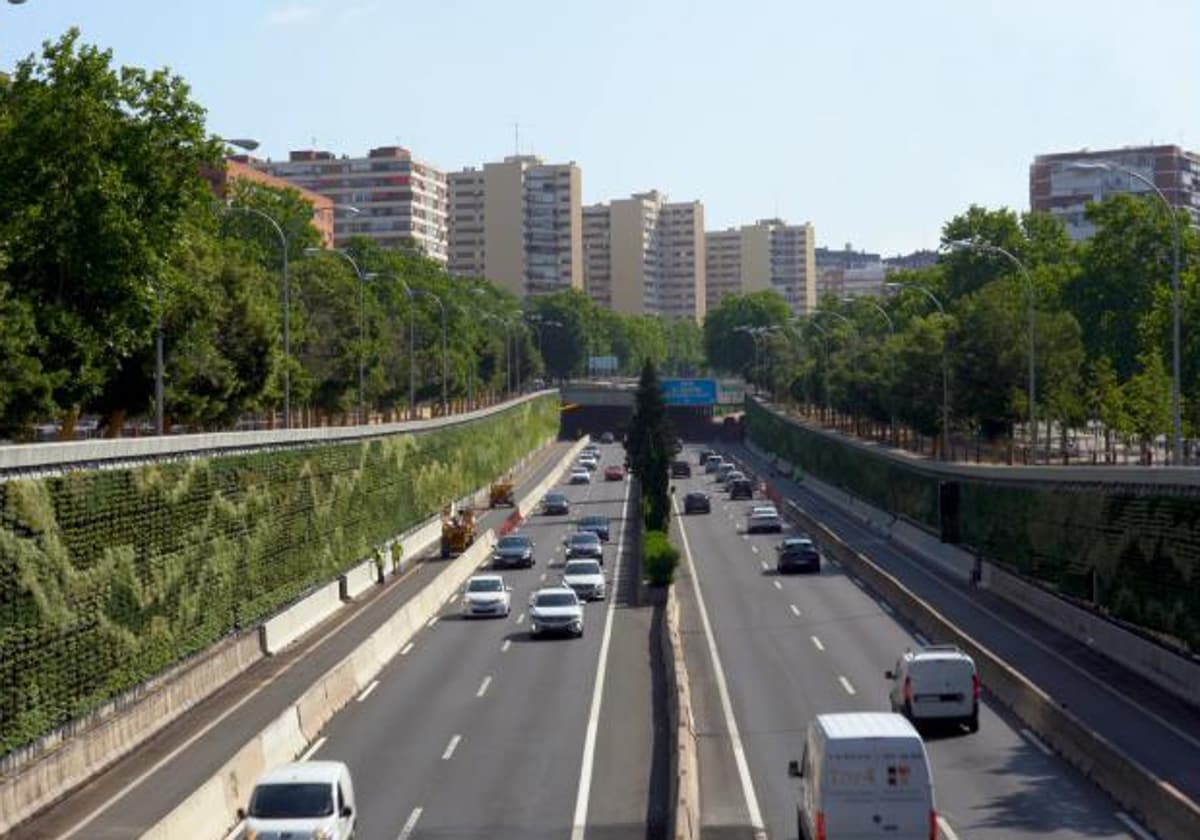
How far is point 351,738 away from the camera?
136ft

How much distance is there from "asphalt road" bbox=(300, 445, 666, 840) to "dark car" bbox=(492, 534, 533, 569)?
17.9 metres

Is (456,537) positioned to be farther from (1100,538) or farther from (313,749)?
(313,749)

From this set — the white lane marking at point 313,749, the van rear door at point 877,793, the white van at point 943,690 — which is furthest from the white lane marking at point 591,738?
the white van at point 943,690

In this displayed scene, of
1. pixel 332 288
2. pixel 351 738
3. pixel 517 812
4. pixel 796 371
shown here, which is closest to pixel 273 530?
pixel 351 738

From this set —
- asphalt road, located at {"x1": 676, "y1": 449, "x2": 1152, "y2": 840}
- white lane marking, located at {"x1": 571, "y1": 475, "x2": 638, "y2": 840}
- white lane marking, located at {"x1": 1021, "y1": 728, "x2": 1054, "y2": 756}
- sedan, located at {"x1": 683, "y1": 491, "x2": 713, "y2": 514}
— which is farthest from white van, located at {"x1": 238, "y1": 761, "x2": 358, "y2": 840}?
sedan, located at {"x1": 683, "y1": 491, "x2": 713, "y2": 514}

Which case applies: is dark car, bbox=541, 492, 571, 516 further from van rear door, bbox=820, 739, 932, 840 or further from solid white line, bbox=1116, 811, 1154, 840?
van rear door, bbox=820, 739, 932, 840

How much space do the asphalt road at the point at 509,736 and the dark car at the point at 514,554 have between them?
1788 cm

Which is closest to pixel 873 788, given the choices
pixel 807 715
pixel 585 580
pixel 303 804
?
pixel 303 804

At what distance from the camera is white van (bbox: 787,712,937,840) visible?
25.8 meters

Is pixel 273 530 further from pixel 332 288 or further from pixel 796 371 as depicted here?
pixel 796 371

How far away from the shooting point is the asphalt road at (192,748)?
32375 mm

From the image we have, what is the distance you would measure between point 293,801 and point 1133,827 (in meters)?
12.9

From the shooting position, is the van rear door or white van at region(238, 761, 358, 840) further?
white van at region(238, 761, 358, 840)

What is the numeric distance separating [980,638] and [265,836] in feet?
104
